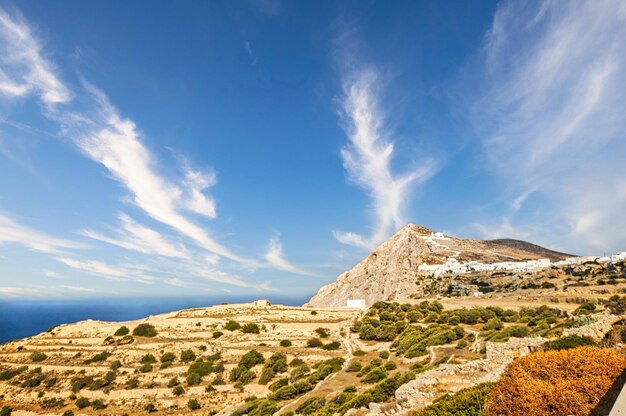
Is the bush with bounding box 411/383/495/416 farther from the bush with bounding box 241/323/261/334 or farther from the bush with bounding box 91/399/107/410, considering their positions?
the bush with bounding box 241/323/261/334

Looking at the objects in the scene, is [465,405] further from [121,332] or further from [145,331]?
[121,332]

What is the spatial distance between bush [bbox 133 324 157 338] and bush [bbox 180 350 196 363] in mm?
11166

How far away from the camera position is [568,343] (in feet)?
42.9

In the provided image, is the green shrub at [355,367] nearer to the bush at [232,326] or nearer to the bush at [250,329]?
the bush at [250,329]

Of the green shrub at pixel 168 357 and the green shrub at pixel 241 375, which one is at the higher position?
the green shrub at pixel 168 357

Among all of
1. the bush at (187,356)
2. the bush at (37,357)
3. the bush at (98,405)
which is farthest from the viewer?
the bush at (37,357)

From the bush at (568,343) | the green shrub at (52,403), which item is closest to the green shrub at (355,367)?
the bush at (568,343)

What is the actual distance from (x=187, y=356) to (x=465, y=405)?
136 feet

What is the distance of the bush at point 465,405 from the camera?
1009cm

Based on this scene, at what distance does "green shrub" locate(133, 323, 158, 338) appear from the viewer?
52031 mm

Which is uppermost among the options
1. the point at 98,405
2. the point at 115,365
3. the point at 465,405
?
the point at 465,405

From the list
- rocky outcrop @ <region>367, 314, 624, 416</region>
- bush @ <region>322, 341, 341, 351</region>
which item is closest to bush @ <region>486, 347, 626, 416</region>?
rocky outcrop @ <region>367, 314, 624, 416</region>

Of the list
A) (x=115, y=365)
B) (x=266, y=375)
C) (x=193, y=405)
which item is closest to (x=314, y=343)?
(x=266, y=375)

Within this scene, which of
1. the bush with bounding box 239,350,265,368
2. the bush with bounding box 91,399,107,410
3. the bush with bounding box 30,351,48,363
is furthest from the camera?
the bush with bounding box 30,351,48,363
